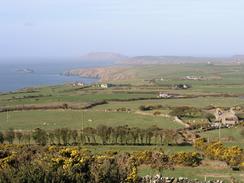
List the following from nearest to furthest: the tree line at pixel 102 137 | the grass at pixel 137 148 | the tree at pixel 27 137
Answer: the grass at pixel 137 148 < the tree line at pixel 102 137 < the tree at pixel 27 137

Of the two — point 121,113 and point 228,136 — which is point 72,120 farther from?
point 228,136

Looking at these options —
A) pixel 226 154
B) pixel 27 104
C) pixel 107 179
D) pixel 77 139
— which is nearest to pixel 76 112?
pixel 27 104

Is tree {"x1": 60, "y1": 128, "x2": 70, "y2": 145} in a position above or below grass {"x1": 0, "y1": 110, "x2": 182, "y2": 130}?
above

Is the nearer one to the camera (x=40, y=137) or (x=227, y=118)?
(x=40, y=137)

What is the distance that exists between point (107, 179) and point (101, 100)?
5687 cm

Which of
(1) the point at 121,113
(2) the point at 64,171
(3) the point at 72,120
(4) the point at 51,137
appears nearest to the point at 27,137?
(4) the point at 51,137

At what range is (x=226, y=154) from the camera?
32.2 meters

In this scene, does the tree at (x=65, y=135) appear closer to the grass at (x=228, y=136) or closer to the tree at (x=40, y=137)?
the tree at (x=40, y=137)

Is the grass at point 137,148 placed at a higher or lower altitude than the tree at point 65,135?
lower


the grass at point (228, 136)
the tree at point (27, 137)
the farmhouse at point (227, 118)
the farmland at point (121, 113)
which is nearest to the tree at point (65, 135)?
the farmland at point (121, 113)

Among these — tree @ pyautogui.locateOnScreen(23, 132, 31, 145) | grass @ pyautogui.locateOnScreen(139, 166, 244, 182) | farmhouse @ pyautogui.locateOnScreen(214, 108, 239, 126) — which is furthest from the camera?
farmhouse @ pyautogui.locateOnScreen(214, 108, 239, 126)

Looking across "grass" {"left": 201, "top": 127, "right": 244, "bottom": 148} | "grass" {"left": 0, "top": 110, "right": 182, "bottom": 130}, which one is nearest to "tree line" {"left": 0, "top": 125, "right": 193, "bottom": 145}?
"grass" {"left": 201, "top": 127, "right": 244, "bottom": 148}

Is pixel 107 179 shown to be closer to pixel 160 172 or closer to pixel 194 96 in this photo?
pixel 160 172

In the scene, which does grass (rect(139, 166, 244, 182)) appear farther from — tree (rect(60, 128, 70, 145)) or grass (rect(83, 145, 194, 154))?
tree (rect(60, 128, 70, 145))
